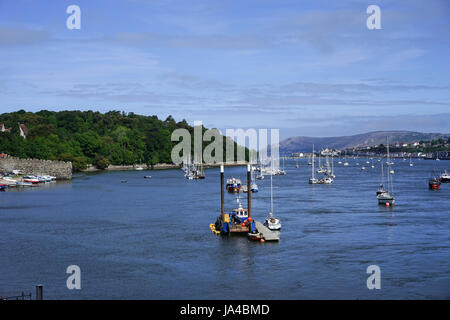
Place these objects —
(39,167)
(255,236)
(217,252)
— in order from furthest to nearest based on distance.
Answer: (39,167), (255,236), (217,252)

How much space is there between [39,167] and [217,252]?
91800 millimetres

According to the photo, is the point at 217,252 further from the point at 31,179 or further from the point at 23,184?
the point at 31,179

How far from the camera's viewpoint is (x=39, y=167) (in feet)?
398

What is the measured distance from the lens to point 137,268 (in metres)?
34.5

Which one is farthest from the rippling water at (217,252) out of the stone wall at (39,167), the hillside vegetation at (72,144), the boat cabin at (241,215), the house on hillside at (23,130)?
the house on hillside at (23,130)

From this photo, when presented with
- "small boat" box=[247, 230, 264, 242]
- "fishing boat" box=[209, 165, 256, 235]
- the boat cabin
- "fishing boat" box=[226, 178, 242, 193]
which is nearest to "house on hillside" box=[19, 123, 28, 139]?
"fishing boat" box=[226, 178, 242, 193]

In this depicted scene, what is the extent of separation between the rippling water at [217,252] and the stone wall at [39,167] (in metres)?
51.9

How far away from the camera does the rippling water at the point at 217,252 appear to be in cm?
3000

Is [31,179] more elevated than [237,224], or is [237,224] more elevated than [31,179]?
[31,179]

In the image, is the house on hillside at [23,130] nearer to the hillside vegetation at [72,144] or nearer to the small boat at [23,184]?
the hillside vegetation at [72,144]

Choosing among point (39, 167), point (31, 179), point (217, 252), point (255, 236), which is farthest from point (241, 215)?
point (39, 167)

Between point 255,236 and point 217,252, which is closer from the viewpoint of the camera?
point 217,252
